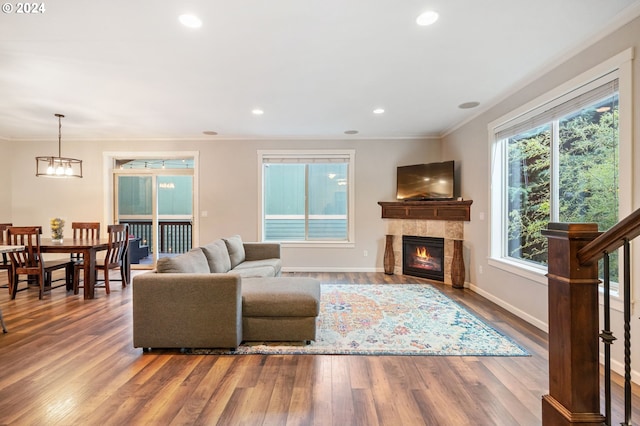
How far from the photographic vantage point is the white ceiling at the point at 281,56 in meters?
2.12

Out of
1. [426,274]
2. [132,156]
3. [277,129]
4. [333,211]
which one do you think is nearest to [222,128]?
[277,129]

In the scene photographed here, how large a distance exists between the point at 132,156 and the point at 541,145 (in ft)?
22.0

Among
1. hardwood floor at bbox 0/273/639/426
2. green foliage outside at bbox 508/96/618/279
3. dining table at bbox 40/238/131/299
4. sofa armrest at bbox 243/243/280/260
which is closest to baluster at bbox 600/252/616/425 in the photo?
hardwood floor at bbox 0/273/639/426

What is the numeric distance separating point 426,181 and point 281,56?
345 centimetres

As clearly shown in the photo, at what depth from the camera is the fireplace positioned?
501cm

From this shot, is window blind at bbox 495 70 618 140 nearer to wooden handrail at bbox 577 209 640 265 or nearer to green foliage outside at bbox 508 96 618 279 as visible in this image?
green foliage outside at bbox 508 96 618 279

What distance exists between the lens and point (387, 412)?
1.74 metres

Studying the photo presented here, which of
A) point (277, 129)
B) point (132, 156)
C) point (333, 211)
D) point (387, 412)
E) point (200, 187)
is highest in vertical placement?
point (277, 129)

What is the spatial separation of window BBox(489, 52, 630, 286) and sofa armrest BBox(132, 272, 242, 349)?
3.16m

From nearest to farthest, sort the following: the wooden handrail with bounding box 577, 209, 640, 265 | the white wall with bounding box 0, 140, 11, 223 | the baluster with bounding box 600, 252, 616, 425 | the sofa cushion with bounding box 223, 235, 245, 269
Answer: the wooden handrail with bounding box 577, 209, 640, 265 < the baluster with bounding box 600, 252, 616, 425 < the sofa cushion with bounding box 223, 235, 245, 269 < the white wall with bounding box 0, 140, 11, 223

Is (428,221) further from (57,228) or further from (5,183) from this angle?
(5,183)

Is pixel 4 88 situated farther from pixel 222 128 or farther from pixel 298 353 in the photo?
pixel 298 353

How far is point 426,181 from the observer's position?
5.19 metres

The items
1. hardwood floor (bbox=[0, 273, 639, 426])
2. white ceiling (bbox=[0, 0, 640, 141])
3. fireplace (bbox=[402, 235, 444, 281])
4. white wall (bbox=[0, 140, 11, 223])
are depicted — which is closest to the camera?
hardwood floor (bbox=[0, 273, 639, 426])
